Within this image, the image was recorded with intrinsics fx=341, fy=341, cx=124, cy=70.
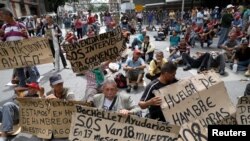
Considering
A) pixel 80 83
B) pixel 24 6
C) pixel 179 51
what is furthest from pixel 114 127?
pixel 24 6

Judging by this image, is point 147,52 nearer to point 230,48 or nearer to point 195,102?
point 230,48

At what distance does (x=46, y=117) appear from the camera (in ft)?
16.9

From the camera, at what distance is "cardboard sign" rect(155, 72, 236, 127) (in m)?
4.05

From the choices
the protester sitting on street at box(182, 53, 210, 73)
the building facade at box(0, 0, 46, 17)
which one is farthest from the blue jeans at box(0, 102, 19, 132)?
the building facade at box(0, 0, 46, 17)

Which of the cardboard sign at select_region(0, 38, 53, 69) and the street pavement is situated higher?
the cardboard sign at select_region(0, 38, 53, 69)

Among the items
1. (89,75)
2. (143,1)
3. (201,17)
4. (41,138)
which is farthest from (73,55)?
(143,1)

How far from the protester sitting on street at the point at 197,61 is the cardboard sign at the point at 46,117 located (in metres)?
6.29

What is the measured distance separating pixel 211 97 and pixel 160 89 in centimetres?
64

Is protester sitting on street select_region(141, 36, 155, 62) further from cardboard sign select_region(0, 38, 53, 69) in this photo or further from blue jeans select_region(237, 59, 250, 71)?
cardboard sign select_region(0, 38, 53, 69)

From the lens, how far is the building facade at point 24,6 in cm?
3455

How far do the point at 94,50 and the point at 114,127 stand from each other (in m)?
2.13

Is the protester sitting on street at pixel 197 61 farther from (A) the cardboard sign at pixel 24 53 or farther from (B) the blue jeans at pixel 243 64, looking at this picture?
(A) the cardboard sign at pixel 24 53

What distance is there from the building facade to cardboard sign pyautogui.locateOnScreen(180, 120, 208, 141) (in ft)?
95.1

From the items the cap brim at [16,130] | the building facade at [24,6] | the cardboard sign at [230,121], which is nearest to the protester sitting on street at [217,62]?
the cardboard sign at [230,121]
